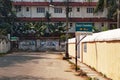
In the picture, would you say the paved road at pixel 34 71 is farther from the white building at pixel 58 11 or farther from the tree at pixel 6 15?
the white building at pixel 58 11

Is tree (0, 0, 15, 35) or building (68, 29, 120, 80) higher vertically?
tree (0, 0, 15, 35)

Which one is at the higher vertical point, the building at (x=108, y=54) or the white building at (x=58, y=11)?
the white building at (x=58, y=11)

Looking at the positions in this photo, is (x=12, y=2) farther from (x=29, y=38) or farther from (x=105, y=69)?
(x=105, y=69)

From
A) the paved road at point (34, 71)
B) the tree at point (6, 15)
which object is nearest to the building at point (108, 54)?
the paved road at point (34, 71)

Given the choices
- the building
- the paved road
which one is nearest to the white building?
the paved road

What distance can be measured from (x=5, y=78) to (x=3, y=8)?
55.8 metres

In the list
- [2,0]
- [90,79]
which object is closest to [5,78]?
[90,79]

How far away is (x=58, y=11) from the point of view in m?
75.8

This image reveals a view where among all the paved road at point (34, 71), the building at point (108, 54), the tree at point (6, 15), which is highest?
the tree at point (6, 15)

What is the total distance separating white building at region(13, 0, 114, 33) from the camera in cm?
7456

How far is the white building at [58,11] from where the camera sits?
7456cm

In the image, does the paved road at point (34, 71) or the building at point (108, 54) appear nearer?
A: the building at point (108, 54)

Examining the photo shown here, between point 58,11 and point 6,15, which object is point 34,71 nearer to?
point 6,15

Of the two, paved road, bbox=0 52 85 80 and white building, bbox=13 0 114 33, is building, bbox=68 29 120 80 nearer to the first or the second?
paved road, bbox=0 52 85 80
